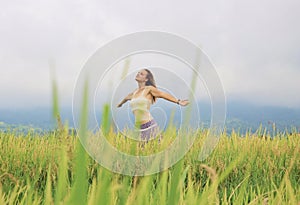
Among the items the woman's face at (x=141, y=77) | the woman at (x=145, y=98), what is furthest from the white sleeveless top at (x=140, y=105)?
the woman's face at (x=141, y=77)

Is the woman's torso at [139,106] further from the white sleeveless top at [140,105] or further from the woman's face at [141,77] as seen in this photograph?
the woman's face at [141,77]

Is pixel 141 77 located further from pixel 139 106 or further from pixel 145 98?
pixel 139 106

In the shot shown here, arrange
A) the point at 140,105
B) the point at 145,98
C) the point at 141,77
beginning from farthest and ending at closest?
the point at 141,77
the point at 145,98
the point at 140,105

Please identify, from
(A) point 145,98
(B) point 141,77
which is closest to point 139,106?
(A) point 145,98

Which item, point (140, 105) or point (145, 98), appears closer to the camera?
point (140, 105)

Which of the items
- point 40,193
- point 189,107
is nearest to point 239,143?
point 40,193

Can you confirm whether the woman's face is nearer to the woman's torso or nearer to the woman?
the woman

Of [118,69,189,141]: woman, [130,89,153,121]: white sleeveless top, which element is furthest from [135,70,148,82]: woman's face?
[130,89,153,121]: white sleeveless top

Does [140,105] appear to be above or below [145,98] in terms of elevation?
below

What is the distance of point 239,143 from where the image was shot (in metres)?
4.51

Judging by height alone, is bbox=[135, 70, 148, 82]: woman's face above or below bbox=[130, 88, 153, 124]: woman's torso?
above

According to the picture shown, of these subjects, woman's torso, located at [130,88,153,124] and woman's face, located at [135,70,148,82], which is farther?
woman's face, located at [135,70,148,82]

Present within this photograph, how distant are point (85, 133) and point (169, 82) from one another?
3.34 feet

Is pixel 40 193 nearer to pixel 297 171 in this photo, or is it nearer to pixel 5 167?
pixel 5 167
